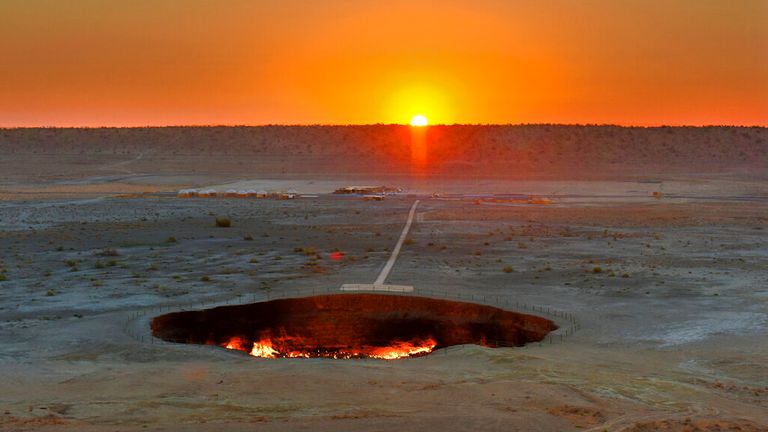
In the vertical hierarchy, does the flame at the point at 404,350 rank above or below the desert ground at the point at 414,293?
below

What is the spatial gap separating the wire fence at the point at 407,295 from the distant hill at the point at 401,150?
7748 cm

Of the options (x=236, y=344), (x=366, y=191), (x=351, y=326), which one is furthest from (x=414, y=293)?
(x=366, y=191)

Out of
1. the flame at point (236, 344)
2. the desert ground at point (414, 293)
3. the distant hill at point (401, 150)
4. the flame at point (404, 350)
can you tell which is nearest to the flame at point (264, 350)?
the flame at point (236, 344)

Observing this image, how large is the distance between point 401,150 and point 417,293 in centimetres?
10831

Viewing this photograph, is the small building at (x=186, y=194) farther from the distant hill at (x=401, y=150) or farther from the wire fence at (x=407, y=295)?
the wire fence at (x=407, y=295)

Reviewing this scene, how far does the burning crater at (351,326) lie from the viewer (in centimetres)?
2572

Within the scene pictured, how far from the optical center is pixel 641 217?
59500mm

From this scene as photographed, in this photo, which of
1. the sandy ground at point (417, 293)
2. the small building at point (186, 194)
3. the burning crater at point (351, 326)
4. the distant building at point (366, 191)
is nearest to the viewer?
the sandy ground at point (417, 293)

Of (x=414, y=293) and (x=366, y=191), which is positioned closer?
(x=414, y=293)

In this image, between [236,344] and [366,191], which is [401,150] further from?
[236,344]

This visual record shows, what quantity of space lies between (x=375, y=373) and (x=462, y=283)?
14.5 metres

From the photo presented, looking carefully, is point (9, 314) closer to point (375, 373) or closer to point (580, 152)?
point (375, 373)

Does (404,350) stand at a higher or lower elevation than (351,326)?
lower

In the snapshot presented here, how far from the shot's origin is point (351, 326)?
2788 cm
